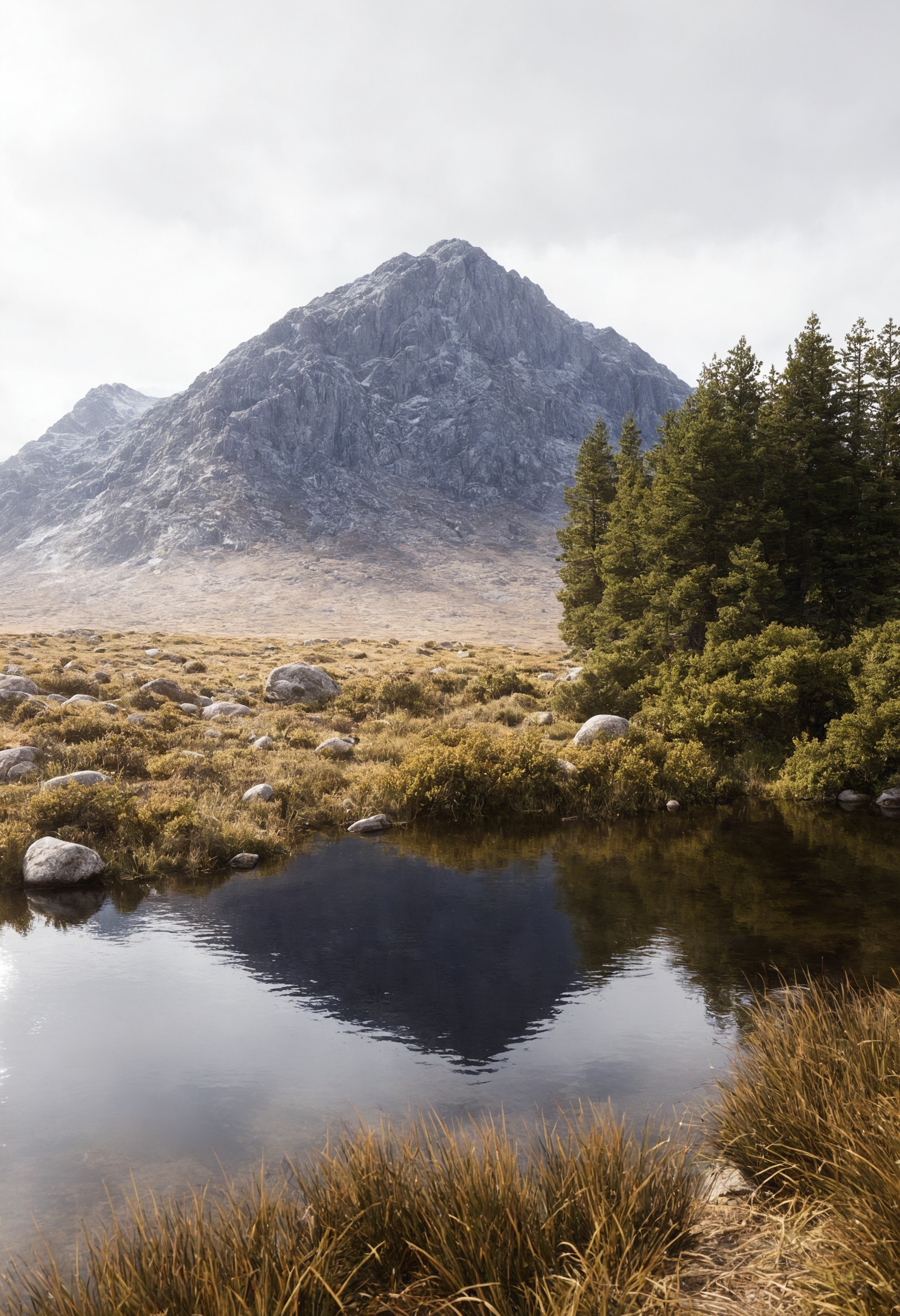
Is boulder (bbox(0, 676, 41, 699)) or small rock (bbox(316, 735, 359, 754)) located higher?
boulder (bbox(0, 676, 41, 699))

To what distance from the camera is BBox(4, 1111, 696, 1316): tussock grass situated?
366 centimetres

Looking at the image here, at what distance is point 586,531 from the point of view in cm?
3866

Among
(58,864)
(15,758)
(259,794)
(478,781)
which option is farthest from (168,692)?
(58,864)

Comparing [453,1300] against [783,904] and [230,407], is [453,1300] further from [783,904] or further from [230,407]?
[230,407]

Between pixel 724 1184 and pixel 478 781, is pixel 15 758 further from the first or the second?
pixel 724 1184

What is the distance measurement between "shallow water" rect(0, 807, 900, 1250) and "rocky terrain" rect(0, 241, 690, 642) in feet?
254

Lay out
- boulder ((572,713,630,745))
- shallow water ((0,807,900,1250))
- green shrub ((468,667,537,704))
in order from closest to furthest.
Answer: shallow water ((0,807,900,1250)), boulder ((572,713,630,745)), green shrub ((468,667,537,704))

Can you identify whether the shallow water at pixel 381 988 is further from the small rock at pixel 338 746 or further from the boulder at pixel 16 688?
the boulder at pixel 16 688

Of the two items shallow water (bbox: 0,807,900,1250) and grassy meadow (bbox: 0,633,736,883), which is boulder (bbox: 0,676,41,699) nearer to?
grassy meadow (bbox: 0,633,736,883)

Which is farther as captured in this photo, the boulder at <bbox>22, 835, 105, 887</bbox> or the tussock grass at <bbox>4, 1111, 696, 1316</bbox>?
the boulder at <bbox>22, 835, 105, 887</bbox>

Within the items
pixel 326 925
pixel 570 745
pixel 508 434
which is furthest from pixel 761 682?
pixel 508 434

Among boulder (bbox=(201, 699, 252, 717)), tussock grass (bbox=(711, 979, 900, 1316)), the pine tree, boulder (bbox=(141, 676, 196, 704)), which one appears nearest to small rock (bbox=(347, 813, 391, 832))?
boulder (bbox=(201, 699, 252, 717))

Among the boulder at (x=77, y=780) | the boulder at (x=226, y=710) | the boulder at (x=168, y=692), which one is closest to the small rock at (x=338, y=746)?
the boulder at (x=226, y=710)

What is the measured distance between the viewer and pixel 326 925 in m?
11.8
